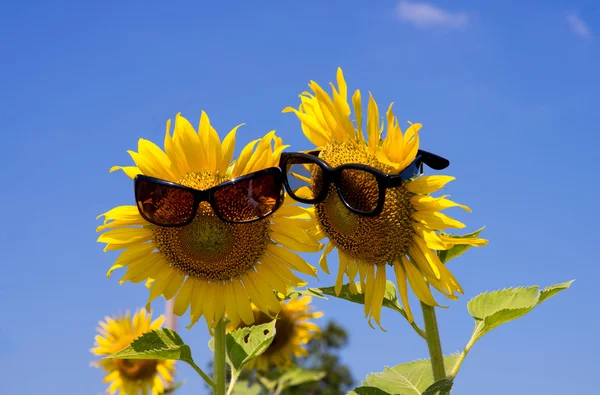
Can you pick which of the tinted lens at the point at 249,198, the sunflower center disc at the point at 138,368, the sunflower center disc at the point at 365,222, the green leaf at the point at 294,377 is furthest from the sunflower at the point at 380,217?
the sunflower center disc at the point at 138,368

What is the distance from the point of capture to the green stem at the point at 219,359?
130 inches

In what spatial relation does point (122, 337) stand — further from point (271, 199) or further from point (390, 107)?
point (390, 107)

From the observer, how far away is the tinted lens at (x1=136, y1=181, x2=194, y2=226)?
10.4ft

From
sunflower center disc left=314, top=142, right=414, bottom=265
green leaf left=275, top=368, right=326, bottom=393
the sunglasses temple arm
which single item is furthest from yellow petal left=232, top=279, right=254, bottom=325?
green leaf left=275, top=368, right=326, bottom=393

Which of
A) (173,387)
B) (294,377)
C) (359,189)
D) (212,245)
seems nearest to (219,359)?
(212,245)

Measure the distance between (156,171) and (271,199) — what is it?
1.78ft

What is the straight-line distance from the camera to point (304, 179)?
3.23 metres

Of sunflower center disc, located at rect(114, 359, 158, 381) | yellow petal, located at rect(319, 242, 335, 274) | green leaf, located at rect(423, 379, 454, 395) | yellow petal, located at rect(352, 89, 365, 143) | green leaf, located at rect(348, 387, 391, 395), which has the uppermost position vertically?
sunflower center disc, located at rect(114, 359, 158, 381)

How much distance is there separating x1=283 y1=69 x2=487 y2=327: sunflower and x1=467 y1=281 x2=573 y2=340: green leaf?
29 cm

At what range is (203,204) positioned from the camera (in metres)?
3.26

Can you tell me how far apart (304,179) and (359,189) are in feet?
0.92

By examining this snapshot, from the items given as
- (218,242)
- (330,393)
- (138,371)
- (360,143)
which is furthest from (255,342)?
(330,393)

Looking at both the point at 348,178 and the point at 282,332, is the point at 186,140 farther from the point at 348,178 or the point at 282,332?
the point at 282,332

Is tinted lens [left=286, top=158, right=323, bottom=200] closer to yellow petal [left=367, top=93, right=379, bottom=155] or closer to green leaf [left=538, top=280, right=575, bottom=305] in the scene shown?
yellow petal [left=367, top=93, right=379, bottom=155]
